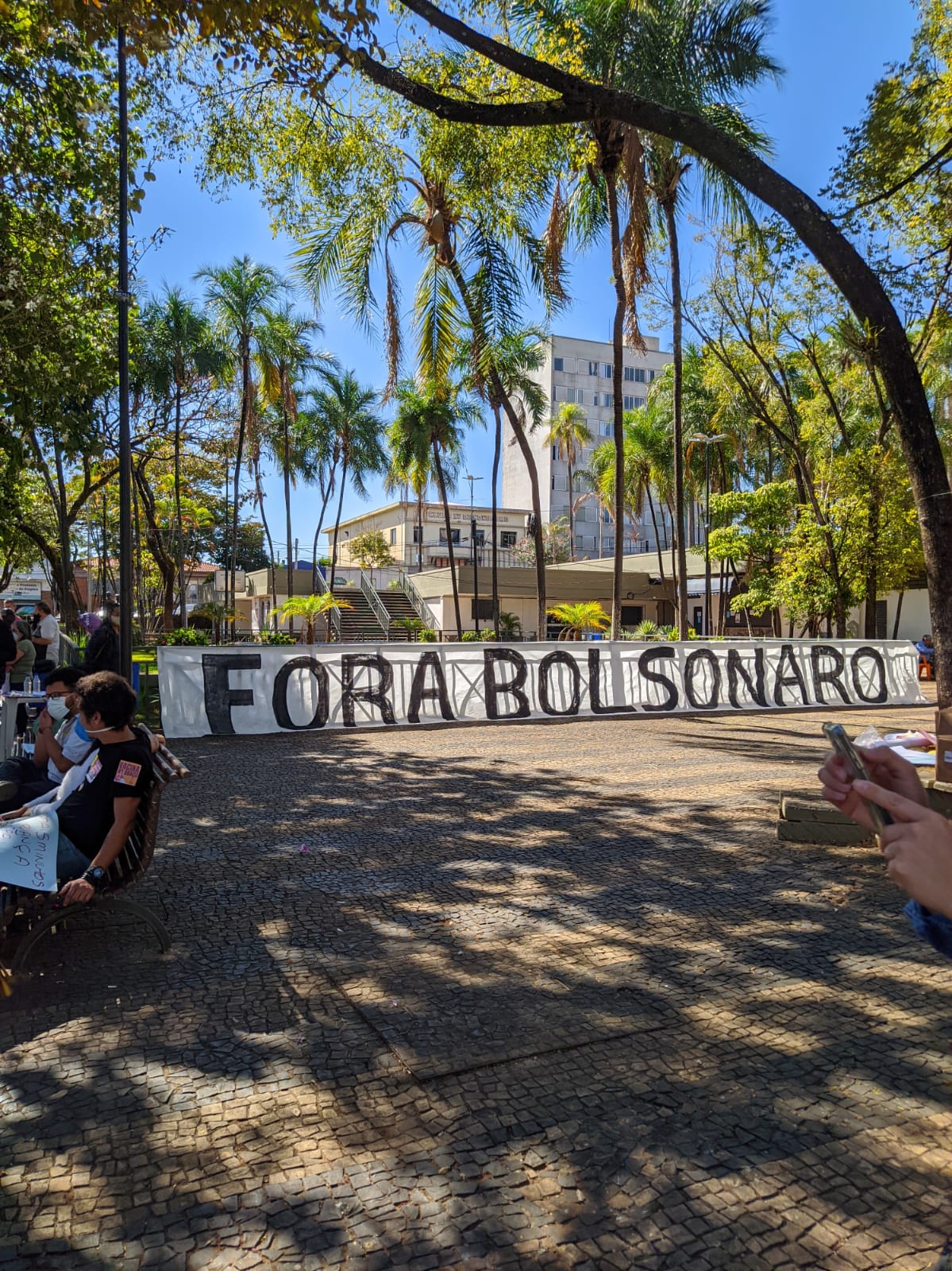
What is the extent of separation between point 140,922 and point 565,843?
3.16m

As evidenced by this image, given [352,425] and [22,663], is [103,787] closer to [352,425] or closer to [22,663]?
[22,663]

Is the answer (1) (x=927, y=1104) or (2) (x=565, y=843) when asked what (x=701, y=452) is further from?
(1) (x=927, y=1104)

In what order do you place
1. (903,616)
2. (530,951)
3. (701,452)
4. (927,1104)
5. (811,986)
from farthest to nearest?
(701,452), (903,616), (530,951), (811,986), (927,1104)

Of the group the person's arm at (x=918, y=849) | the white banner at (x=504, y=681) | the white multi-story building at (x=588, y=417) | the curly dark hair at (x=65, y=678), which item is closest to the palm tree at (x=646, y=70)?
the white banner at (x=504, y=681)

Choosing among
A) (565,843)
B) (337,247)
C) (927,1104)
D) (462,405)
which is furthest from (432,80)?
(462,405)

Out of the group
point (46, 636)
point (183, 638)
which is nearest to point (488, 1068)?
point (46, 636)

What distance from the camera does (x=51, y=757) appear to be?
5703mm

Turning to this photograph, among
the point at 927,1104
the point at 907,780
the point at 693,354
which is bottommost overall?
the point at 927,1104

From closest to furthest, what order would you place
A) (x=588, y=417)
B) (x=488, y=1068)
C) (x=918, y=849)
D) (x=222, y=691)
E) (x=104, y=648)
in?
1. (x=918, y=849)
2. (x=488, y=1068)
3. (x=104, y=648)
4. (x=222, y=691)
5. (x=588, y=417)

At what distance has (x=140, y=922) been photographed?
498cm

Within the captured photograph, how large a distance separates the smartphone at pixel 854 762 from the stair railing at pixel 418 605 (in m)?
37.6

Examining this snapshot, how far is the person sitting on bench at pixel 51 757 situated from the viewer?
541 cm

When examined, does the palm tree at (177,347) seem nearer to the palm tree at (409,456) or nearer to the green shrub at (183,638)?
the green shrub at (183,638)

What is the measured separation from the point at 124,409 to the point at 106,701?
676 centimetres
